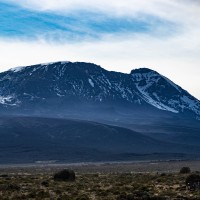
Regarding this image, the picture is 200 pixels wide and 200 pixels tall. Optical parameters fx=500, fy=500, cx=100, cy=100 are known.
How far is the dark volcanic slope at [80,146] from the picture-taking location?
5600 inches

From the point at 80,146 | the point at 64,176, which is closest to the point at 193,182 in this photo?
the point at 64,176

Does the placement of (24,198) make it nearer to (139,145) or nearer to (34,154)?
(34,154)

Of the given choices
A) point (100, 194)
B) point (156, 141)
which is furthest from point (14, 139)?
point (100, 194)

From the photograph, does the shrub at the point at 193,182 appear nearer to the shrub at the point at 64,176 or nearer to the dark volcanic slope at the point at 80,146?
the shrub at the point at 64,176

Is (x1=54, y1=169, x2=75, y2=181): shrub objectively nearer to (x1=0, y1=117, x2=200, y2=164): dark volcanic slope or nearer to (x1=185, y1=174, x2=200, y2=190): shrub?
(x1=185, y1=174, x2=200, y2=190): shrub

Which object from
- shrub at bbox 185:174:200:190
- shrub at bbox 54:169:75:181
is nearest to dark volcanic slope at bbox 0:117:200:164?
shrub at bbox 54:169:75:181

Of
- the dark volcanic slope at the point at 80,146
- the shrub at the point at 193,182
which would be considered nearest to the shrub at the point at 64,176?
the shrub at the point at 193,182

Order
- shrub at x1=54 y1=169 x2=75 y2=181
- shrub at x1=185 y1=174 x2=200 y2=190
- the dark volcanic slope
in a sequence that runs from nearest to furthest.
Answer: shrub at x1=185 y1=174 x2=200 y2=190 → shrub at x1=54 y1=169 x2=75 y2=181 → the dark volcanic slope

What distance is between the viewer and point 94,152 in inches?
5969

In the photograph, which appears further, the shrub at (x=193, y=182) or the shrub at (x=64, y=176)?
the shrub at (x=64, y=176)

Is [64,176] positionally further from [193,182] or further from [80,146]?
[80,146]

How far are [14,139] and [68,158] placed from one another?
147 ft

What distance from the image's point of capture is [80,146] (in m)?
168

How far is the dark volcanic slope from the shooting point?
14225 centimetres
